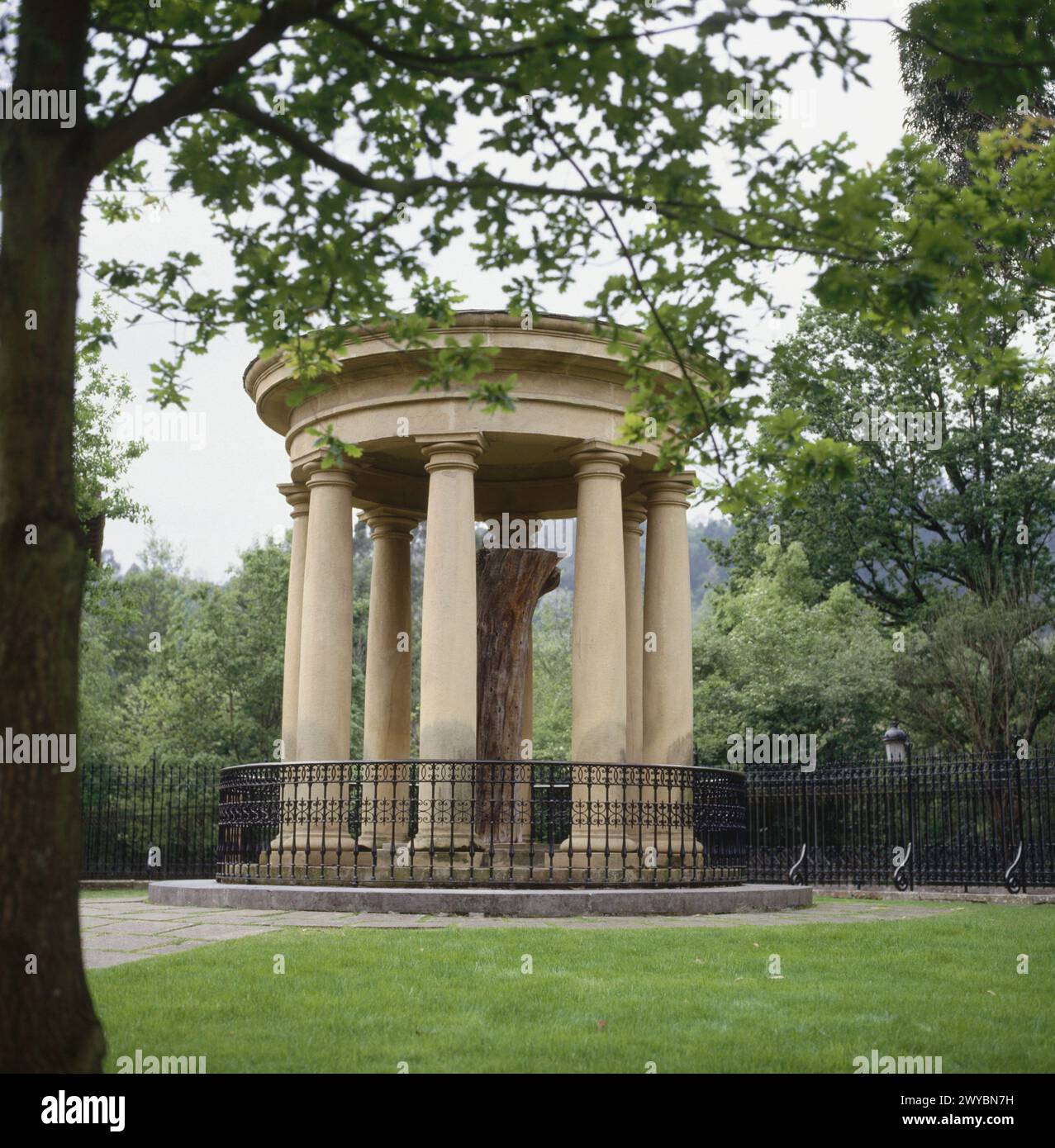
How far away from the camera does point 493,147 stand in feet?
22.1

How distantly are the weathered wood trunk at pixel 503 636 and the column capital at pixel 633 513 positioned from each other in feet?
7.42

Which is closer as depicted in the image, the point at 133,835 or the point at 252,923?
the point at 252,923

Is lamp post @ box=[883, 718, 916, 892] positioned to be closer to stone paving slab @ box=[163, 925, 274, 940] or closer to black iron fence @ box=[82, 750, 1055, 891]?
black iron fence @ box=[82, 750, 1055, 891]

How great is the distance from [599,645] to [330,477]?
450cm

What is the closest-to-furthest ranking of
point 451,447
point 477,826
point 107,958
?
point 107,958 → point 451,447 → point 477,826

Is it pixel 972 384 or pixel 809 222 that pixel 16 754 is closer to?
pixel 809 222

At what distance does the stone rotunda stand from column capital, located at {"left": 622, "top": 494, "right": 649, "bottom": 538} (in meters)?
1.20

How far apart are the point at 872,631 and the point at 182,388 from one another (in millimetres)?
29622

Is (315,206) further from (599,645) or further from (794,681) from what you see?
(794,681)

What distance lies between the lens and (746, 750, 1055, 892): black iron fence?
2184 centimetres

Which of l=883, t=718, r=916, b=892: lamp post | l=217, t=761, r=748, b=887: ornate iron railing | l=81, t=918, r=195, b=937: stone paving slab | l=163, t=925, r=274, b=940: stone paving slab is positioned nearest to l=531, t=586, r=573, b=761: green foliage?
l=883, t=718, r=916, b=892: lamp post

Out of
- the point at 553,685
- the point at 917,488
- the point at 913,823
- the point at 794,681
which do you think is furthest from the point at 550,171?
the point at 553,685

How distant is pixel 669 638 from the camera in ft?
61.3
